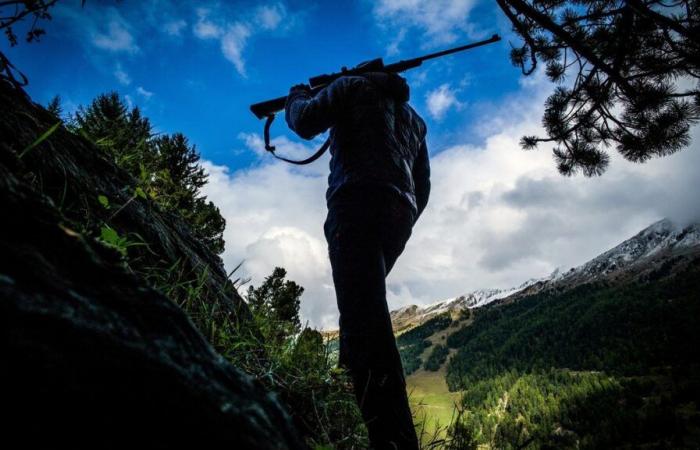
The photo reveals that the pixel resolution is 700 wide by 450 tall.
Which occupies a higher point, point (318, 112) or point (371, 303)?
point (318, 112)

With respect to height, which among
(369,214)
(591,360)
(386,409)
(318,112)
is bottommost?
(591,360)

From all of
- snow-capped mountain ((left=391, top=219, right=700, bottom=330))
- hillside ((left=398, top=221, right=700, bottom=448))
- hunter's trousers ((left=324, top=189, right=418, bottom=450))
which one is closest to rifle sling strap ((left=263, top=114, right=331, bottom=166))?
hunter's trousers ((left=324, top=189, right=418, bottom=450))

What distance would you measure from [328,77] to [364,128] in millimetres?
1387

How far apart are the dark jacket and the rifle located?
0.58 metres

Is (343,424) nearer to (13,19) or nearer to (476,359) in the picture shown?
(13,19)

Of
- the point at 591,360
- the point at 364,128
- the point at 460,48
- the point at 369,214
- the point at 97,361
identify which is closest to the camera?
the point at 97,361

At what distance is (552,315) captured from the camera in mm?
127562

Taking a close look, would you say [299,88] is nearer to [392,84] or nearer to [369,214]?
[392,84]

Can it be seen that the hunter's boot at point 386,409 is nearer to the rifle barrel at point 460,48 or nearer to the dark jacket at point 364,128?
the dark jacket at point 364,128

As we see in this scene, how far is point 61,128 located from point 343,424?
215cm

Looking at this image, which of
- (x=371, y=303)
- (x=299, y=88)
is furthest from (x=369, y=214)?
(x=299, y=88)

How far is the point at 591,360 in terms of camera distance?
9600 cm

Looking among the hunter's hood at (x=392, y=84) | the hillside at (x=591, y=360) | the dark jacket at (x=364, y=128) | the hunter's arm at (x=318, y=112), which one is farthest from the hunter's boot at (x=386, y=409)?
the hillside at (x=591, y=360)

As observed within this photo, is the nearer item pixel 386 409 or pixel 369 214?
pixel 386 409
